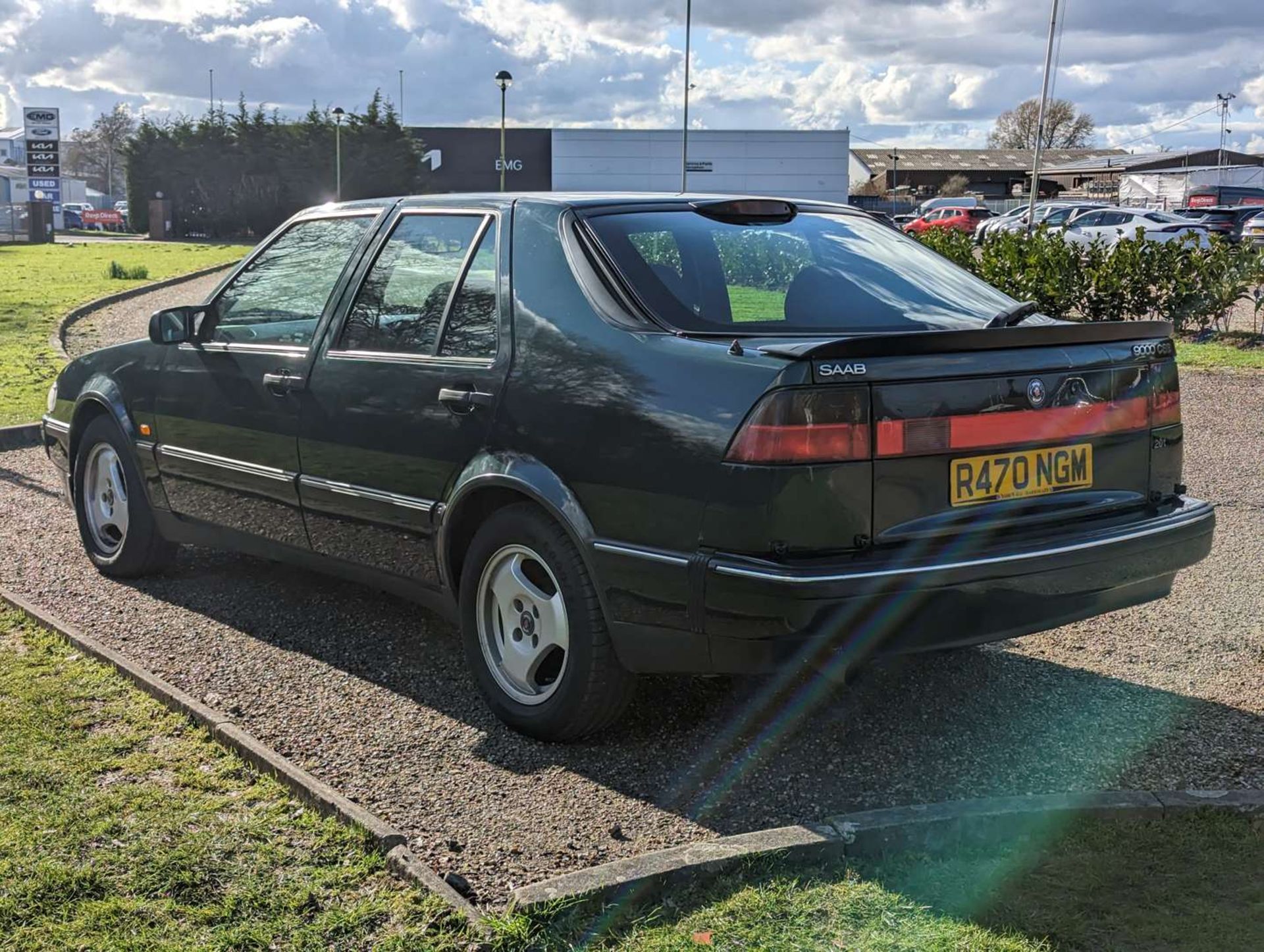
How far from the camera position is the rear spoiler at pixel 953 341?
3553mm

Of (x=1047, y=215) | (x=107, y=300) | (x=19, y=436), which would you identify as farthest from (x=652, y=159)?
(x=19, y=436)

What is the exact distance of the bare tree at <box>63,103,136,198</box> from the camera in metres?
111

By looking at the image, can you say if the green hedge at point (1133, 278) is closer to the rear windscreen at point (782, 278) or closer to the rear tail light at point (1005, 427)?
the rear windscreen at point (782, 278)

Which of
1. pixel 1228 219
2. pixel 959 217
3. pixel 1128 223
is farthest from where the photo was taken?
pixel 959 217

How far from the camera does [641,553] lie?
3.76 metres

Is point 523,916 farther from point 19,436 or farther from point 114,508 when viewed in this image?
point 19,436

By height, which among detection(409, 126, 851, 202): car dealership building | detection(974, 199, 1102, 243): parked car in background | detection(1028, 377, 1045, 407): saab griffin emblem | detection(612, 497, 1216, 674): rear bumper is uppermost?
detection(409, 126, 851, 202): car dealership building

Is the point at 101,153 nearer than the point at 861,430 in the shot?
No

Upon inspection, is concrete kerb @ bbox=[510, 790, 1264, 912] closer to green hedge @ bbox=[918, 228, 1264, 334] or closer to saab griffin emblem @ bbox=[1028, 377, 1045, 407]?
saab griffin emblem @ bbox=[1028, 377, 1045, 407]

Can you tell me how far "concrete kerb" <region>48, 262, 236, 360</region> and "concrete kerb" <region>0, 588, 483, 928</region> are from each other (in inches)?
444

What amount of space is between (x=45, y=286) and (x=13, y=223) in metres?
29.1

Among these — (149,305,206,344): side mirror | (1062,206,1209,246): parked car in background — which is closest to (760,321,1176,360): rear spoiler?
(149,305,206,344): side mirror

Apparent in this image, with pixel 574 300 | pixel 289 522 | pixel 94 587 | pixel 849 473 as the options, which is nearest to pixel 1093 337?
pixel 849 473

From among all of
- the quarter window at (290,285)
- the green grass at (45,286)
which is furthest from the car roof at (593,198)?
the green grass at (45,286)
